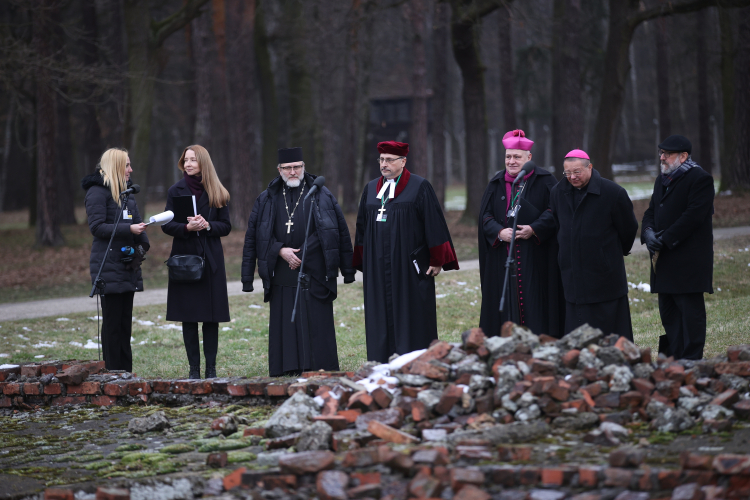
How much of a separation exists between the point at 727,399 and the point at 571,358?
970 mm

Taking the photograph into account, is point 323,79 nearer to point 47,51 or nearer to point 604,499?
point 47,51

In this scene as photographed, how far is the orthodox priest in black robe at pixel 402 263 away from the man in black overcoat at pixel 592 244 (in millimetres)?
1073

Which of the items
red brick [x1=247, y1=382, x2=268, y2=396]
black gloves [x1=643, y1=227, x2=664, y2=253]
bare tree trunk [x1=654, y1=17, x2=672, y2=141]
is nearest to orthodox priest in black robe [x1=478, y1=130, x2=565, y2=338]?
black gloves [x1=643, y1=227, x2=664, y2=253]

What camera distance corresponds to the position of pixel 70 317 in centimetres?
1191

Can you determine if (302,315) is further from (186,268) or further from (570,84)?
(570,84)

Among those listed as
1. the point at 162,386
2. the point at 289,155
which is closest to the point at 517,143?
the point at 289,155

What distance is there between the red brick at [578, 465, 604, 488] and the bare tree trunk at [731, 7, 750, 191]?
19.5m

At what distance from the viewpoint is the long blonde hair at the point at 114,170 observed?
7500mm

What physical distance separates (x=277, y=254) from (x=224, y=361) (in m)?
2.25

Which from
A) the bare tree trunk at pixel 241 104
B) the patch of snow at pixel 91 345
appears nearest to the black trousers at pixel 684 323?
the patch of snow at pixel 91 345

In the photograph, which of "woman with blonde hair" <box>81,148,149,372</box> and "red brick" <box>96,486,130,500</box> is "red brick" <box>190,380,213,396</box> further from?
"red brick" <box>96,486,130,500</box>

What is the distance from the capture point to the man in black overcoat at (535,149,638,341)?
6.64 metres

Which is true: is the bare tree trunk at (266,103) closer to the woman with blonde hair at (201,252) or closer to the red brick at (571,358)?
the woman with blonde hair at (201,252)

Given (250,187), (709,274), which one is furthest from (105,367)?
(250,187)
